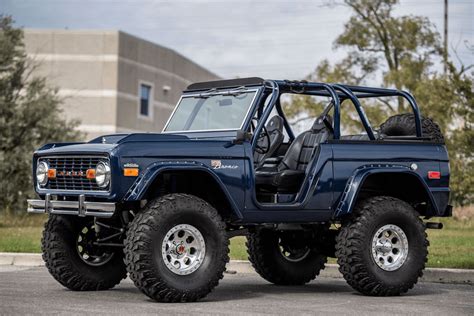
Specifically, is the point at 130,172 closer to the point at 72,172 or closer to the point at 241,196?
the point at 72,172

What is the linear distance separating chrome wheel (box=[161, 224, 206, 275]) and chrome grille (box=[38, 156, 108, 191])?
2.53 ft

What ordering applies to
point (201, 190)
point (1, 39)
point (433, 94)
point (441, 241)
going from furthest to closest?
point (433, 94) → point (1, 39) → point (441, 241) → point (201, 190)

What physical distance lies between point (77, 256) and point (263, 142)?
2444 mm

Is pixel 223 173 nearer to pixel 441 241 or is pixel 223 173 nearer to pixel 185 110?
pixel 185 110

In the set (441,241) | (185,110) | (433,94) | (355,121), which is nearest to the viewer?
(185,110)

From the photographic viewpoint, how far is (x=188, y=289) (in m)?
9.64

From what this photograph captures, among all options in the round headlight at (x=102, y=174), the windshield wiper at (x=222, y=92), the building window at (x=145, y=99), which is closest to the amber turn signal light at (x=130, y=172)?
the round headlight at (x=102, y=174)

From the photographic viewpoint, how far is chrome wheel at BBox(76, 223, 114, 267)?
10.9m

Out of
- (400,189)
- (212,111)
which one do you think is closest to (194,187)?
(212,111)

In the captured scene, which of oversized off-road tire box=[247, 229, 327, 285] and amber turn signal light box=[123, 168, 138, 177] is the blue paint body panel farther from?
oversized off-road tire box=[247, 229, 327, 285]

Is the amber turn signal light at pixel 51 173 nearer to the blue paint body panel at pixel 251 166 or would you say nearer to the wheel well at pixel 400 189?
the blue paint body panel at pixel 251 166

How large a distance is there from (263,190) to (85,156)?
6.81 ft

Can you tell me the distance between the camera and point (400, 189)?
11641mm

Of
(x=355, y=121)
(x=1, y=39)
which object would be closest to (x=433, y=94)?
(x=355, y=121)
